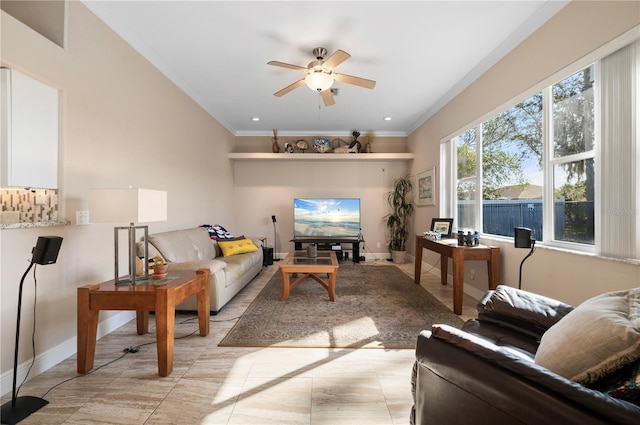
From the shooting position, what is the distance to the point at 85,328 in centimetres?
177

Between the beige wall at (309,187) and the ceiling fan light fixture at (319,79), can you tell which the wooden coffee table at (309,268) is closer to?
the ceiling fan light fixture at (319,79)

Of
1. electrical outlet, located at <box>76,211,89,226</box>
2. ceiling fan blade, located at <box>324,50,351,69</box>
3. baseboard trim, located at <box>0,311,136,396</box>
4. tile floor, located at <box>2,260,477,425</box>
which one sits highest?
ceiling fan blade, located at <box>324,50,351,69</box>

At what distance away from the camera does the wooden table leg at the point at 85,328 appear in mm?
1763

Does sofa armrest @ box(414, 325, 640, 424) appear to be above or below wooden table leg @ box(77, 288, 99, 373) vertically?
above

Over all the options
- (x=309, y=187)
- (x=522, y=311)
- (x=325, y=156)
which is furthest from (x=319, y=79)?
(x=309, y=187)

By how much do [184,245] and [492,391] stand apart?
3208 mm

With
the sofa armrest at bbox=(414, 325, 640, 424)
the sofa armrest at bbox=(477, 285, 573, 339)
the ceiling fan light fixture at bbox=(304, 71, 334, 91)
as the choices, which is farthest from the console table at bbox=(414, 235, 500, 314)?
the ceiling fan light fixture at bbox=(304, 71, 334, 91)

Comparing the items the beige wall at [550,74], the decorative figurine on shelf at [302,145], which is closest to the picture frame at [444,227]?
the beige wall at [550,74]

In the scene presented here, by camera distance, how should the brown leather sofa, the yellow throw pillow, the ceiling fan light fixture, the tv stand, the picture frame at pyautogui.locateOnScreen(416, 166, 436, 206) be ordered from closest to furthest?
the brown leather sofa, the ceiling fan light fixture, the yellow throw pillow, the picture frame at pyautogui.locateOnScreen(416, 166, 436, 206), the tv stand

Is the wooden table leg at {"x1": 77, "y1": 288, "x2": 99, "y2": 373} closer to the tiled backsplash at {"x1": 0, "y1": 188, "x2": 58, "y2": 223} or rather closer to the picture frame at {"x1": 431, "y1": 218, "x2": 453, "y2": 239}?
the tiled backsplash at {"x1": 0, "y1": 188, "x2": 58, "y2": 223}

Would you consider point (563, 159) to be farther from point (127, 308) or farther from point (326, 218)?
point (326, 218)

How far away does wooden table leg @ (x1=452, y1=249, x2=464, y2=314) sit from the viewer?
2721 millimetres

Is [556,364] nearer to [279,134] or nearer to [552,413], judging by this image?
[552,413]

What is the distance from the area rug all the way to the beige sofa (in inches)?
12.8
